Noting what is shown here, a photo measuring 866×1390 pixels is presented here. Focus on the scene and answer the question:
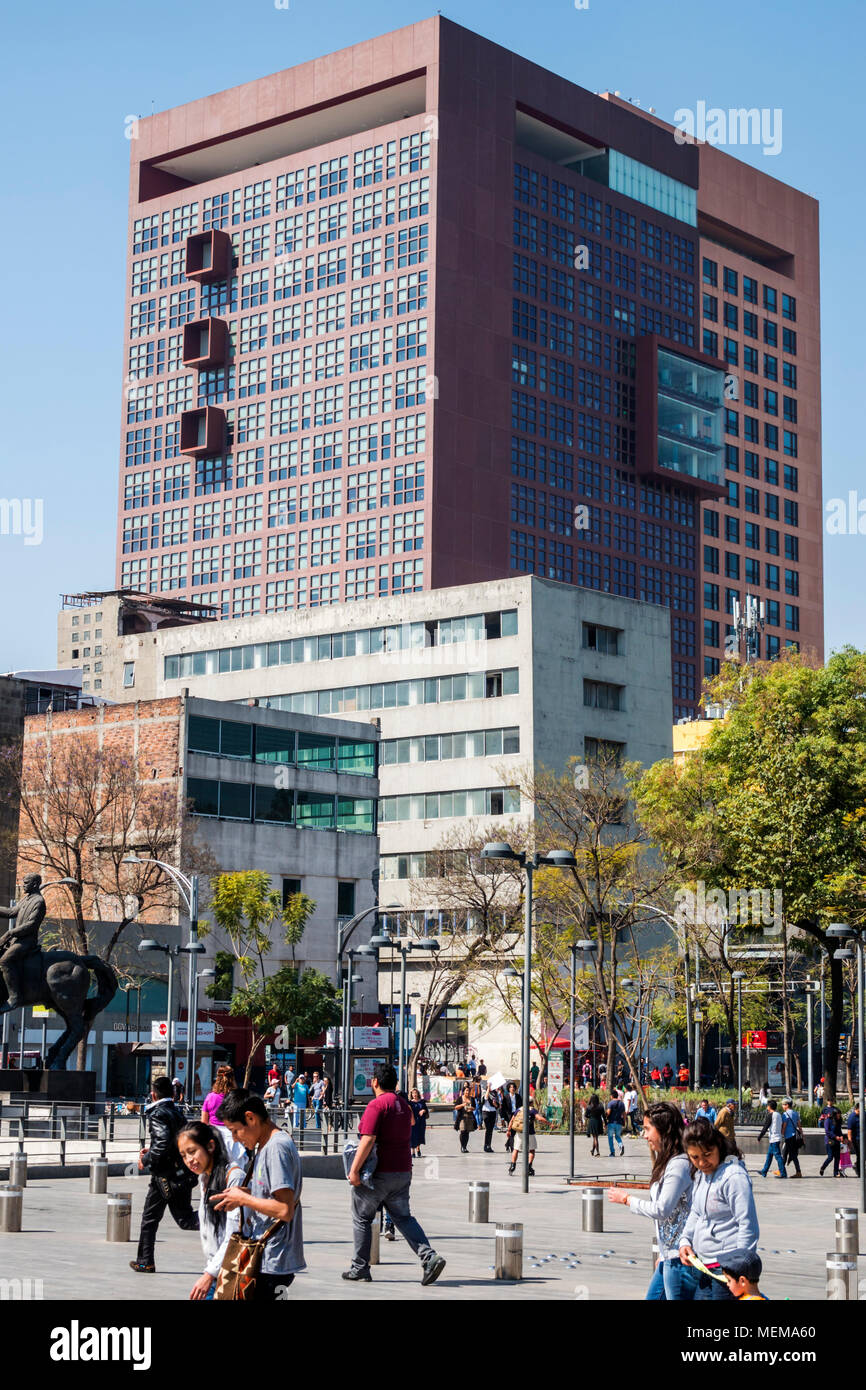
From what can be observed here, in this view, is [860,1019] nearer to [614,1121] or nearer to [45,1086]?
[614,1121]

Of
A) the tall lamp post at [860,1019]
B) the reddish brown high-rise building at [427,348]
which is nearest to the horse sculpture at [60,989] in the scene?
the tall lamp post at [860,1019]

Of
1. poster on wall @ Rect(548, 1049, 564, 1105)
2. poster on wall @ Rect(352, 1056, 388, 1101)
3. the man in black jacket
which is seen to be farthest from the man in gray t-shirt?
poster on wall @ Rect(352, 1056, 388, 1101)

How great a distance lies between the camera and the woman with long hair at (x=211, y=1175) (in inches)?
373

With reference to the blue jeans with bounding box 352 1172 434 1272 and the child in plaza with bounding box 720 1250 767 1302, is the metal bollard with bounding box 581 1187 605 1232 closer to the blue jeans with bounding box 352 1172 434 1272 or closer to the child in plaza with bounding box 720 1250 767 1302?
the blue jeans with bounding box 352 1172 434 1272

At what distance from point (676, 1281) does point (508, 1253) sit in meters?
6.18

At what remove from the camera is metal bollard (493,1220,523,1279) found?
16.0m

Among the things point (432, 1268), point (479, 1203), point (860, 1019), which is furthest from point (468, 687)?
point (432, 1268)

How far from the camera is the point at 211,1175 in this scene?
971 cm

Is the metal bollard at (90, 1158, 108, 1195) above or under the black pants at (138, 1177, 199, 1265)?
under

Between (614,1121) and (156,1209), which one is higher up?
(156,1209)

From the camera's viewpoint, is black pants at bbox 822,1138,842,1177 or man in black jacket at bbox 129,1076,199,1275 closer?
man in black jacket at bbox 129,1076,199,1275

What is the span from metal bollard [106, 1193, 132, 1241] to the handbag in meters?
9.86

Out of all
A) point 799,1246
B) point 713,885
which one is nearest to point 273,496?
point 713,885

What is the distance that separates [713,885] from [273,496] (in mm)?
81781
